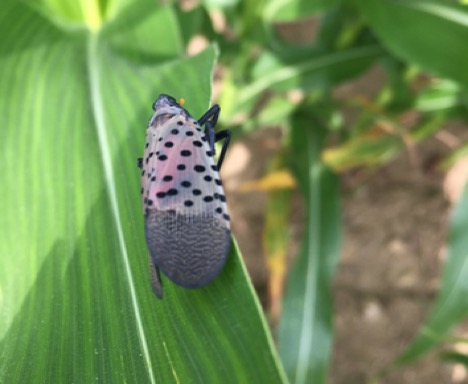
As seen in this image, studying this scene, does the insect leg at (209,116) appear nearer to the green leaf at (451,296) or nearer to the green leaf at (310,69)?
the green leaf at (310,69)

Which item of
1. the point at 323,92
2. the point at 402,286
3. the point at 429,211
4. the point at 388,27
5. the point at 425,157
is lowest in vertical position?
the point at 402,286

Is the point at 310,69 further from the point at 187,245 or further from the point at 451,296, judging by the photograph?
the point at 187,245

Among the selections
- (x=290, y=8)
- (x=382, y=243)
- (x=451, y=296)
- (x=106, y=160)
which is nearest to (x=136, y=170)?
(x=106, y=160)

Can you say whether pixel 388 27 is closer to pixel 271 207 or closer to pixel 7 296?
pixel 271 207

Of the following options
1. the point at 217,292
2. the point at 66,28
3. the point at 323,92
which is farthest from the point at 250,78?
the point at 217,292

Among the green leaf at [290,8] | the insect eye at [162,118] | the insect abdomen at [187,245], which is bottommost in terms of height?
the insect abdomen at [187,245]

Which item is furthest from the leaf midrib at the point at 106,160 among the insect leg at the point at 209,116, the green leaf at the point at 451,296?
the green leaf at the point at 451,296

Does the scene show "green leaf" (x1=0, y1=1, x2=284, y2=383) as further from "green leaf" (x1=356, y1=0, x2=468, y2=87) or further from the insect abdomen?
"green leaf" (x1=356, y1=0, x2=468, y2=87)
